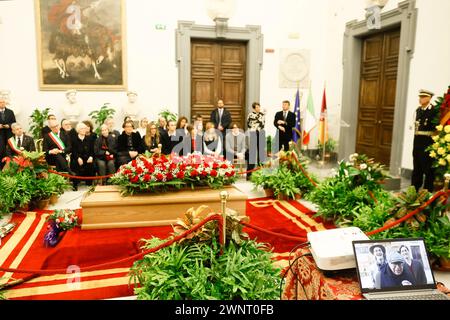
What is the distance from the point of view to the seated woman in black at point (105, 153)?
25.1 feet

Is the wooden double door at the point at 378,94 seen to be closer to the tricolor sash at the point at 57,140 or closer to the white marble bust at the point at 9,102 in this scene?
the tricolor sash at the point at 57,140

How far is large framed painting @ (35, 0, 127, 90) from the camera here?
364 inches

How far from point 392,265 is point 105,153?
6543 millimetres

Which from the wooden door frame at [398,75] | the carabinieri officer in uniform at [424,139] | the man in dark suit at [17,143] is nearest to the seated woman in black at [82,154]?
the man in dark suit at [17,143]

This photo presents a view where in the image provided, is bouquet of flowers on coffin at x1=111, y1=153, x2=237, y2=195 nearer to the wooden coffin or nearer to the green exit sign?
the wooden coffin

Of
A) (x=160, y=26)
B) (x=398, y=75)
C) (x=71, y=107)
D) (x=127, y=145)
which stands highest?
(x=160, y=26)

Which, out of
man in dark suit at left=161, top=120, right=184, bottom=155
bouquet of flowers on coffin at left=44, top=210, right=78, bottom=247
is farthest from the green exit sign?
bouquet of flowers on coffin at left=44, top=210, right=78, bottom=247

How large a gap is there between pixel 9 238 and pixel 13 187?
1228 mm

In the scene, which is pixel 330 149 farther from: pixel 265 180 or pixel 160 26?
pixel 160 26

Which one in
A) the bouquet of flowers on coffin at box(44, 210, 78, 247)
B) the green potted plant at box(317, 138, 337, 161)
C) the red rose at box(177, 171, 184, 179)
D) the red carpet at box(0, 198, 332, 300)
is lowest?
the red carpet at box(0, 198, 332, 300)

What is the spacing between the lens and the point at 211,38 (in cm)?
1041

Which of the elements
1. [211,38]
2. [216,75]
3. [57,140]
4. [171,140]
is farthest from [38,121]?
[211,38]

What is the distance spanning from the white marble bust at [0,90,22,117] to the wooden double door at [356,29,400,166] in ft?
27.9
